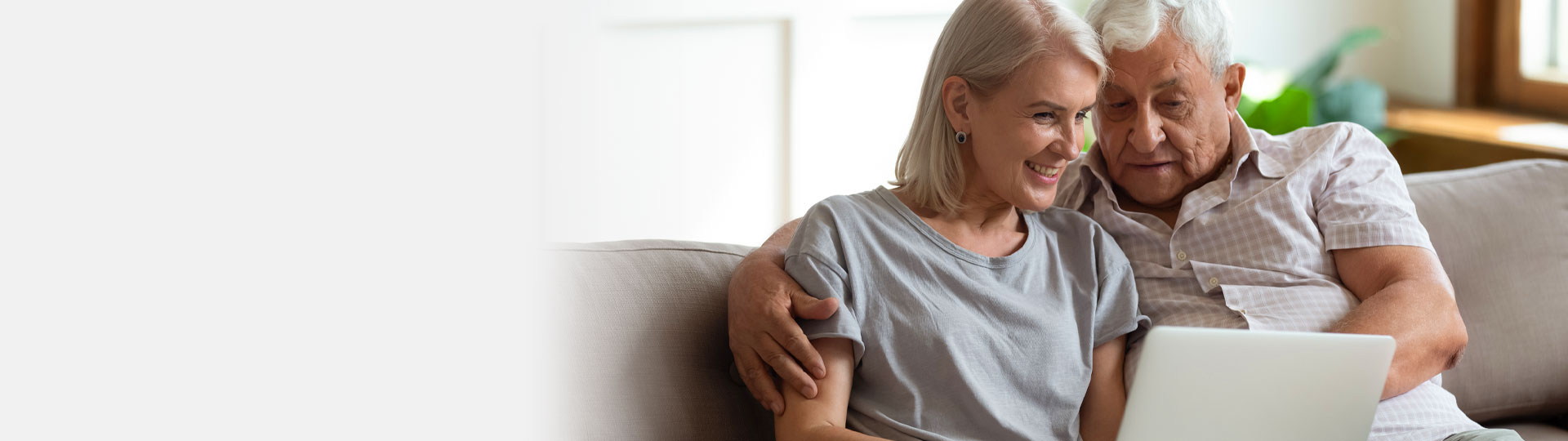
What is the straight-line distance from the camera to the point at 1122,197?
1585 mm

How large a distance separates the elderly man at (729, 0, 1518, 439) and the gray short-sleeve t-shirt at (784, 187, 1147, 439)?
129 mm

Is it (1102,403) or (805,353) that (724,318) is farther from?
(1102,403)

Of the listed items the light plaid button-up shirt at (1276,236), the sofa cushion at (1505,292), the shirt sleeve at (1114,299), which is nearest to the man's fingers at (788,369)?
the shirt sleeve at (1114,299)

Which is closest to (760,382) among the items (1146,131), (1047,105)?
(1047,105)

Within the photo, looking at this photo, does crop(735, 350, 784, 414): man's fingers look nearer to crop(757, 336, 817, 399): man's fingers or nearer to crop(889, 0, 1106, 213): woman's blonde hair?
crop(757, 336, 817, 399): man's fingers

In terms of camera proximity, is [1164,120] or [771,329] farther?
[1164,120]

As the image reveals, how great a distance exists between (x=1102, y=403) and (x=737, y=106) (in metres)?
1.83

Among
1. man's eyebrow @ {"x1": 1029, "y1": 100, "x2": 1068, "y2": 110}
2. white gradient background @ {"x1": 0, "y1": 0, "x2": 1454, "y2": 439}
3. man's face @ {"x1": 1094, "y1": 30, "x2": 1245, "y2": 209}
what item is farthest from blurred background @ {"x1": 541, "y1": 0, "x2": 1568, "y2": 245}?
white gradient background @ {"x1": 0, "y1": 0, "x2": 1454, "y2": 439}

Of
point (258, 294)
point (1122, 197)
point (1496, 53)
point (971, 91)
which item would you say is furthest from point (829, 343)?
point (1496, 53)

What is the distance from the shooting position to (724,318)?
1.38 metres

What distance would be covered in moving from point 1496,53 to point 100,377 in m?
3.76

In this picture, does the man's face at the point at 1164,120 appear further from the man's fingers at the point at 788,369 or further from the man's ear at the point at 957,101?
the man's fingers at the point at 788,369

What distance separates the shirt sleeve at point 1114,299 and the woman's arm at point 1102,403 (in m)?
0.02

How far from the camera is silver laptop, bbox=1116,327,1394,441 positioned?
3.02 ft
